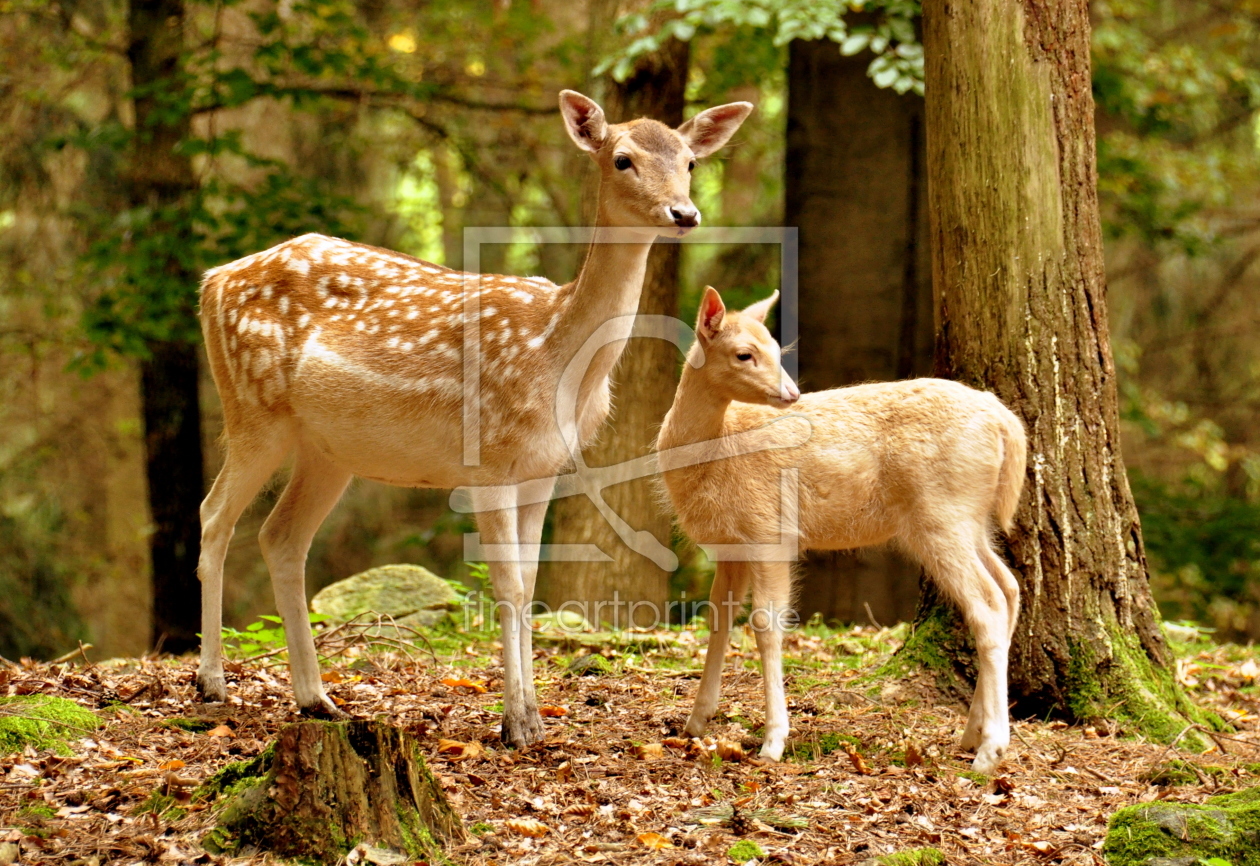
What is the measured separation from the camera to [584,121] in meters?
5.58

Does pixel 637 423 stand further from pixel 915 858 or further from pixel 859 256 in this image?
pixel 915 858

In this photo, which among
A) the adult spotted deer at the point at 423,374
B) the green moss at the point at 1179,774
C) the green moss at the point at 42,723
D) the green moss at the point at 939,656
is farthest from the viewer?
the green moss at the point at 939,656

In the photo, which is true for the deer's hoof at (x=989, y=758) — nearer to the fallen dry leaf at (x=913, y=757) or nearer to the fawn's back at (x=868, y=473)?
the fallen dry leaf at (x=913, y=757)

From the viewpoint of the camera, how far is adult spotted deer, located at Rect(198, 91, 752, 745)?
17.7 feet

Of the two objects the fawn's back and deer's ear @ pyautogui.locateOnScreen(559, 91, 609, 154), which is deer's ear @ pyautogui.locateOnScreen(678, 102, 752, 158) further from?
the fawn's back

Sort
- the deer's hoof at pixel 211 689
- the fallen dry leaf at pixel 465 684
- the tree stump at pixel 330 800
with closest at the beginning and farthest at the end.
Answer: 1. the tree stump at pixel 330 800
2. the deer's hoof at pixel 211 689
3. the fallen dry leaf at pixel 465 684

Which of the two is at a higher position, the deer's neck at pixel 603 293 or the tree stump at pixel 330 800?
the deer's neck at pixel 603 293

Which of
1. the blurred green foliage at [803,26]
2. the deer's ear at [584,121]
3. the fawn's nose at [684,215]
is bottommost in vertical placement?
the fawn's nose at [684,215]

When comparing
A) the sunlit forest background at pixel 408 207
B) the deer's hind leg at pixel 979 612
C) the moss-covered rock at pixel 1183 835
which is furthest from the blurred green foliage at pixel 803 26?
the moss-covered rock at pixel 1183 835

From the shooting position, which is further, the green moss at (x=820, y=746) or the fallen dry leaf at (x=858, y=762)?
the green moss at (x=820, y=746)

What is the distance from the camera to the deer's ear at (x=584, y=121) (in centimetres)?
547

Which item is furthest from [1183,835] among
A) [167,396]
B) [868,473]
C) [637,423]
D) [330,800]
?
[167,396]

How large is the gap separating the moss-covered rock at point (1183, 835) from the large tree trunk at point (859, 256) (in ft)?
19.8

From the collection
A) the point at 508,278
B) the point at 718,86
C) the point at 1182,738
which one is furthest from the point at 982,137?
the point at 718,86
